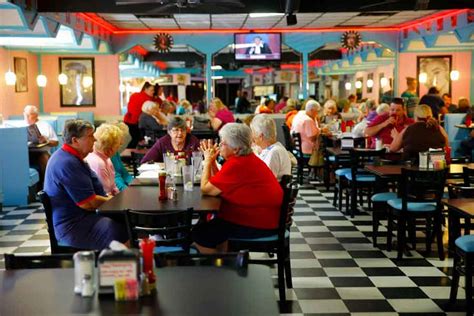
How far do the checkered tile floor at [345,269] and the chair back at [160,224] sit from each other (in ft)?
3.54

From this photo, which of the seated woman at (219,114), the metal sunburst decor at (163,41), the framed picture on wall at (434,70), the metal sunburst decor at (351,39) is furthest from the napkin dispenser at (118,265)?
the framed picture on wall at (434,70)

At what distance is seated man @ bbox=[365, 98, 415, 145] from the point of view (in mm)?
8266

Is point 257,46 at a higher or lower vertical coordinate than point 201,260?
higher

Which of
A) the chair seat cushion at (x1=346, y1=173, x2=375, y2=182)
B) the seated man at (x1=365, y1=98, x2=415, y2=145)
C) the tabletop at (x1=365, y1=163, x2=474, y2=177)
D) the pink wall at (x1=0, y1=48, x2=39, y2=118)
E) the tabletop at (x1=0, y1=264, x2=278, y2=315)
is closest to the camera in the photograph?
the tabletop at (x1=0, y1=264, x2=278, y2=315)

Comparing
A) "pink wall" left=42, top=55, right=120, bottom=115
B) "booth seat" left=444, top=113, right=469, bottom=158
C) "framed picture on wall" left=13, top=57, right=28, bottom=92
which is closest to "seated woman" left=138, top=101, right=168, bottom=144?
"framed picture on wall" left=13, top=57, right=28, bottom=92

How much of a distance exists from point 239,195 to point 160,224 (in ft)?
2.56

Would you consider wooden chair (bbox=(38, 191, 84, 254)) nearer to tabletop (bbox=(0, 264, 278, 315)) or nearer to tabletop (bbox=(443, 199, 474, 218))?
tabletop (bbox=(0, 264, 278, 315))

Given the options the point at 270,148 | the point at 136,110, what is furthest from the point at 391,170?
the point at 136,110

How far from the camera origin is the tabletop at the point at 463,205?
168 inches

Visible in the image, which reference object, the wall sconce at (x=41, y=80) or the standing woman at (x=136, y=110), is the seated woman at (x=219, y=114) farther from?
the wall sconce at (x=41, y=80)

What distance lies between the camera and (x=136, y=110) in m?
12.2

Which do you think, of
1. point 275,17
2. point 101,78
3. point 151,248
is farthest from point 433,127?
point 101,78

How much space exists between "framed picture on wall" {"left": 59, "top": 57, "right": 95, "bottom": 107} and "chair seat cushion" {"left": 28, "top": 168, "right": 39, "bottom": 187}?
599 centimetres

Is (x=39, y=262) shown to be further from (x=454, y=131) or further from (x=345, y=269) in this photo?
(x=454, y=131)
